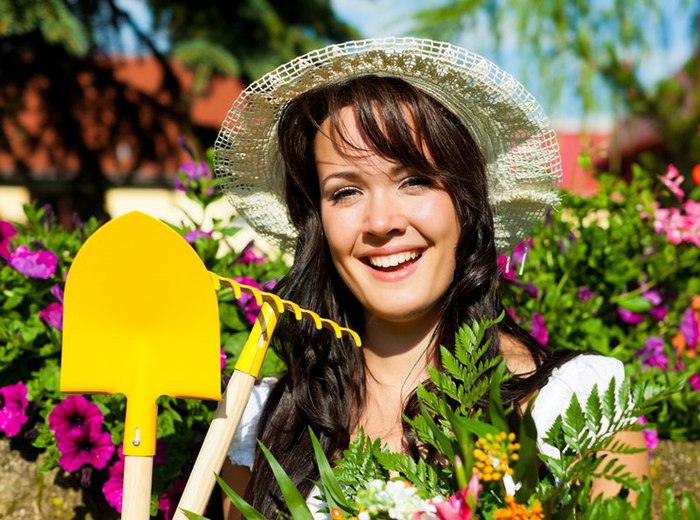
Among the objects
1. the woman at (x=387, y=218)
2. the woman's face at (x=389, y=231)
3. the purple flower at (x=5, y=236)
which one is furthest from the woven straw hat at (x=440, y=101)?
the purple flower at (x=5, y=236)

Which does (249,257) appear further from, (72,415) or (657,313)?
(657,313)

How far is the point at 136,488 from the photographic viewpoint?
1.06 m

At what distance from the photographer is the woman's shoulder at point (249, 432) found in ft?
5.65

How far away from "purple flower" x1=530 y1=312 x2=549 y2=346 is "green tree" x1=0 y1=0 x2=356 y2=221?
4141 mm

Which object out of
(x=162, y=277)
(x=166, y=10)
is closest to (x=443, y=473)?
(x=162, y=277)

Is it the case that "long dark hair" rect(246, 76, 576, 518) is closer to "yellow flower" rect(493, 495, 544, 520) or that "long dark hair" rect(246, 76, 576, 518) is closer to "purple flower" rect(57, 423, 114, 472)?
"purple flower" rect(57, 423, 114, 472)

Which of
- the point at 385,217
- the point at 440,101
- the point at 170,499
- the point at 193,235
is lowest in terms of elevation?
the point at 170,499

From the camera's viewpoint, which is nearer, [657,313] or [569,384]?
[569,384]

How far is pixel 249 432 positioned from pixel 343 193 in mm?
592

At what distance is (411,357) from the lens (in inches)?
63.1

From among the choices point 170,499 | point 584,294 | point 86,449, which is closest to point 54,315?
point 86,449

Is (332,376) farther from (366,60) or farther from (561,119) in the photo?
(561,119)

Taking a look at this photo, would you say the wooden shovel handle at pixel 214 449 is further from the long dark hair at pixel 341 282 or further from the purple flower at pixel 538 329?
the purple flower at pixel 538 329

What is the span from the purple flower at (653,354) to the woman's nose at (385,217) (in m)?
1.09
